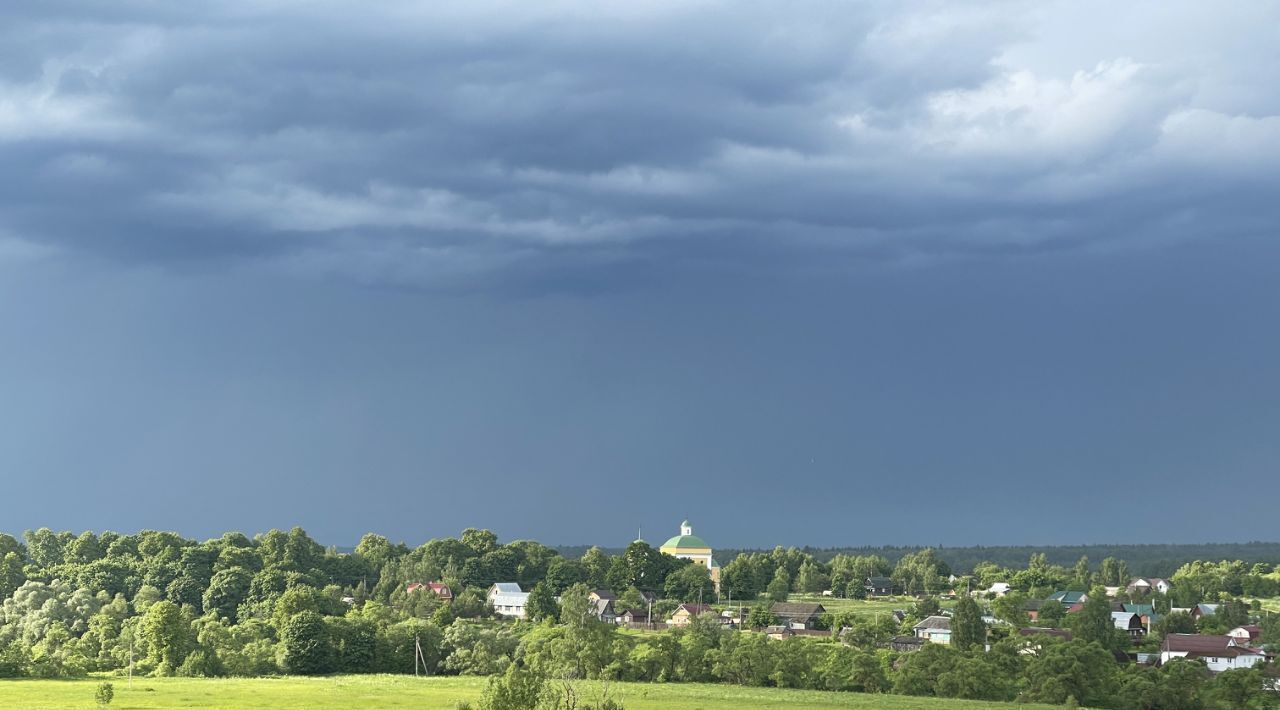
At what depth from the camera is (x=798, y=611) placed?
444 ft

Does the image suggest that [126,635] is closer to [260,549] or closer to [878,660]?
[260,549]

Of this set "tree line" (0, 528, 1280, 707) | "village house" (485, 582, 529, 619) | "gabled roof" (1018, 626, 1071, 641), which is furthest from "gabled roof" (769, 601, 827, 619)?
"village house" (485, 582, 529, 619)

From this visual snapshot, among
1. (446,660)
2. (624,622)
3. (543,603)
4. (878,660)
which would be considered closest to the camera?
(878,660)

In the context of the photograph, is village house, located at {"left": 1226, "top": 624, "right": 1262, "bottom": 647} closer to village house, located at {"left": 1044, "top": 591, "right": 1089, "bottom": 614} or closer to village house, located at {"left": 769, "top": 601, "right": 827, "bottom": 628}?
village house, located at {"left": 1044, "top": 591, "right": 1089, "bottom": 614}

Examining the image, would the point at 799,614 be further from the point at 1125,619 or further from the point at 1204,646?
the point at 1204,646

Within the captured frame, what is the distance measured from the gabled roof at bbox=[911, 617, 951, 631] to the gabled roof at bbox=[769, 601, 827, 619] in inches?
497

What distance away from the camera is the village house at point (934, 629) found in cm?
12086

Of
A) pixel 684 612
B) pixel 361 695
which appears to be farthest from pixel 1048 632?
pixel 361 695

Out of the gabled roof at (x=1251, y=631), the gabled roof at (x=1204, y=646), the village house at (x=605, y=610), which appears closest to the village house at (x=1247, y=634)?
the gabled roof at (x=1251, y=631)

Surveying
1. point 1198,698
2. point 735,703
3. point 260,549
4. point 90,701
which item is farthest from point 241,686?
point 1198,698

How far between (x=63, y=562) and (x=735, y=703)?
91811 millimetres

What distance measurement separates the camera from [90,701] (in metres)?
74.5

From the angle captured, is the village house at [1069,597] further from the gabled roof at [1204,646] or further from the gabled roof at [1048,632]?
the gabled roof at [1204,646]

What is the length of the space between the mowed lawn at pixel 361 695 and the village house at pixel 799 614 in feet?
127
